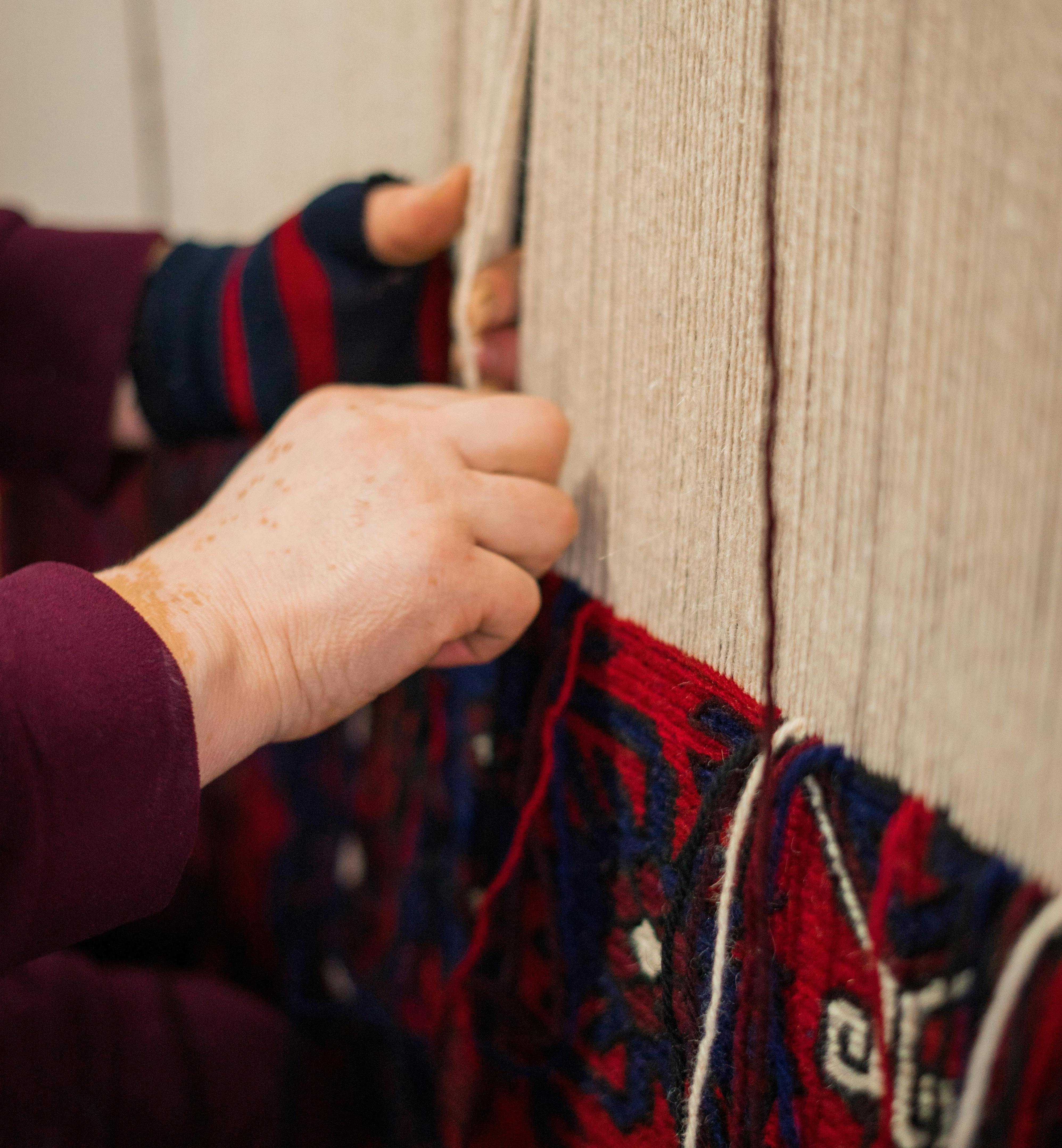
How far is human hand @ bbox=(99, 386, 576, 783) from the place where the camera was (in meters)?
0.49

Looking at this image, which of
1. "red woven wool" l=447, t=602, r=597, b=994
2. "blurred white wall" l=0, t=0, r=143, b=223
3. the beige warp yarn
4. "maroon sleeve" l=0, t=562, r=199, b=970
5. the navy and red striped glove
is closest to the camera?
the beige warp yarn

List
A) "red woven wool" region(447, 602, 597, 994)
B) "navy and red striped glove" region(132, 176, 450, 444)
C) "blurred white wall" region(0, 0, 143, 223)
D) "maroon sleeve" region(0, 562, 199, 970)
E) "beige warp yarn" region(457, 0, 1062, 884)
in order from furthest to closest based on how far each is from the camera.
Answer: "blurred white wall" region(0, 0, 143, 223) < "navy and red striped glove" region(132, 176, 450, 444) < "red woven wool" region(447, 602, 597, 994) < "maroon sleeve" region(0, 562, 199, 970) < "beige warp yarn" region(457, 0, 1062, 884)

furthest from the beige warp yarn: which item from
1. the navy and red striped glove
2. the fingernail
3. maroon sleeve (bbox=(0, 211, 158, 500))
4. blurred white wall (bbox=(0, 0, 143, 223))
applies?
blurred white wall (bbox=(0, 0, 143, 223))

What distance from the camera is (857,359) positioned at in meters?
0.36

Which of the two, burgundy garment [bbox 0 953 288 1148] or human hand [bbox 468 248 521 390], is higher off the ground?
human hand [bbox 468 248 521 390]

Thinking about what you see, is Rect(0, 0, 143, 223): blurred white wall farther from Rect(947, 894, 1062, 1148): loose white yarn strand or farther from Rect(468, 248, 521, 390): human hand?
Rect(947, 894, 1062, 1148): loose white yarn strand

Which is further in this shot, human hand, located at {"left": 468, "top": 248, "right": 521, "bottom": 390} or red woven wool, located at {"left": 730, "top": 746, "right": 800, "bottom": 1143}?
human hand, located at {"left": 468, "top": 248, "right": 521, "bottom": 390}

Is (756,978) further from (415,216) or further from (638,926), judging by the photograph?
(415,216)

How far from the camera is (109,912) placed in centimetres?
43

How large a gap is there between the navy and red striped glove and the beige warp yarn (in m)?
0.23

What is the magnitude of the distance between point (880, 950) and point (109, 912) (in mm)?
367

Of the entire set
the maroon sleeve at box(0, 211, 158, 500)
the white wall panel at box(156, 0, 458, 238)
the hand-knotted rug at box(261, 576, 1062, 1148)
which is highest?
the white wall panel at box(156, 0, 458, 238)

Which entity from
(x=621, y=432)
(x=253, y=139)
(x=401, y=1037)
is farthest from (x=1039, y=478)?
(x=253, y=139)

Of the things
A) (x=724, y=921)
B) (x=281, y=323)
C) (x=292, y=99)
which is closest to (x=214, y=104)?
(x=292, y=99)
